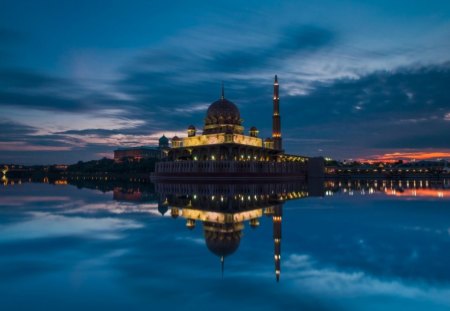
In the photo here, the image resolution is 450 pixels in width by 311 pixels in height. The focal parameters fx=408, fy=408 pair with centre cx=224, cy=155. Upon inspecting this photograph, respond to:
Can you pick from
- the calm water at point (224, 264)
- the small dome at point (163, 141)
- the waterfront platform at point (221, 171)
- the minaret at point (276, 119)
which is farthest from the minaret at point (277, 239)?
the small dome at point (163, 141)

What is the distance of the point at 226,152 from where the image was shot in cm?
6719

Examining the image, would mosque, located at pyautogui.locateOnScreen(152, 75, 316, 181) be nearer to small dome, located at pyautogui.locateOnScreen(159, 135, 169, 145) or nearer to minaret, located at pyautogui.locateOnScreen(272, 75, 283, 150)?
minaret, located at pyautogui.locateOnScreen(272, 75, 283, 150)

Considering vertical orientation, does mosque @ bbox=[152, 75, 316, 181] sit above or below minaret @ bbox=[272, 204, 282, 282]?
above

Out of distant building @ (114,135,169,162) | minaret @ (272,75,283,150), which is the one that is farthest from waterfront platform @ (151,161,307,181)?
distant building @ (114,135,169,162)

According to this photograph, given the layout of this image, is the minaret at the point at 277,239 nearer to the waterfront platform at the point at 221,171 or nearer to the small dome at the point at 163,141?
the waterfront platform at the point at 221,171

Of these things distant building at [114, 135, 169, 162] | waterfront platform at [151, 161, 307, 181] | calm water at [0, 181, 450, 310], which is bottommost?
calm water at [0, 181, 450, 310]

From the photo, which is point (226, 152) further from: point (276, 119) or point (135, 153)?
point (135, 153)

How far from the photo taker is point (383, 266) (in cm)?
848

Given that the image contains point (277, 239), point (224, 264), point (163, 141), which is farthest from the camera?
point (163, 141)

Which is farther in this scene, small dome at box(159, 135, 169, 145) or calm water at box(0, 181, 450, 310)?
small dome at box(159, 135, 169, 145)

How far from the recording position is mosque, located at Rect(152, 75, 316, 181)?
207 feet

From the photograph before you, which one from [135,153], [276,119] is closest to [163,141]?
[135,153]

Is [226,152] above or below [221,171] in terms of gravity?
above

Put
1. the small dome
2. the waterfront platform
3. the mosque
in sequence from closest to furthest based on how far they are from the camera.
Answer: the waterfront platform
the mosque
the small dome
